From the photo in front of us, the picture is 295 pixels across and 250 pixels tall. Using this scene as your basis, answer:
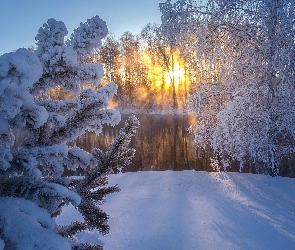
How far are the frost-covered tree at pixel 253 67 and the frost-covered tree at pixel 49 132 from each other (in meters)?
6.00

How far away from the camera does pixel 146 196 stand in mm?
5879

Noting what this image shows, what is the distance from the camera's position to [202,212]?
495cm

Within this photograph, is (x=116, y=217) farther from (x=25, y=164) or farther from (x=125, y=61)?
(x=125, y=61)

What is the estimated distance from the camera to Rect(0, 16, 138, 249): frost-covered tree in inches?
41.0

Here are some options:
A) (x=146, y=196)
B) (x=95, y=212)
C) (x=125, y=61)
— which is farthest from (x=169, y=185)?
(x=125, y=61)

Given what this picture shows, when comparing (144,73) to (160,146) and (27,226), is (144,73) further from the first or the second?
(27,226)

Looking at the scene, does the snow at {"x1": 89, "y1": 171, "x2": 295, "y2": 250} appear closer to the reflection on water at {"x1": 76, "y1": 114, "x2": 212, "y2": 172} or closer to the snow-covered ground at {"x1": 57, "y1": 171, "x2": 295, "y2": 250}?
the snow-covered ground at {"x1": 57, "y1": 171, "x2": 295, "y2": 250}

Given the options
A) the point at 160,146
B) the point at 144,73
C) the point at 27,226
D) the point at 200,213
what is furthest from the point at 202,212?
the point at 144,73

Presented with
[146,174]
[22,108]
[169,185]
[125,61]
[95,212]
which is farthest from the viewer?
[125,61]

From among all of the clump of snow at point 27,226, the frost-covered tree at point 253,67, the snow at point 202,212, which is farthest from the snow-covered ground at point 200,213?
the clump of snow at point 27,226

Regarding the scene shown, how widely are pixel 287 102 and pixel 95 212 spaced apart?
685 cm

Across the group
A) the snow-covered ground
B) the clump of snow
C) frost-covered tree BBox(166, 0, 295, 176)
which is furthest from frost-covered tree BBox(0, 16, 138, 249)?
frost-covered tree BBox(166, 0, 295, 176)

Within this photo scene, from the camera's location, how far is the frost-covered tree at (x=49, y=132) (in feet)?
3.42

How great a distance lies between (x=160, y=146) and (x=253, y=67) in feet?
37.2
